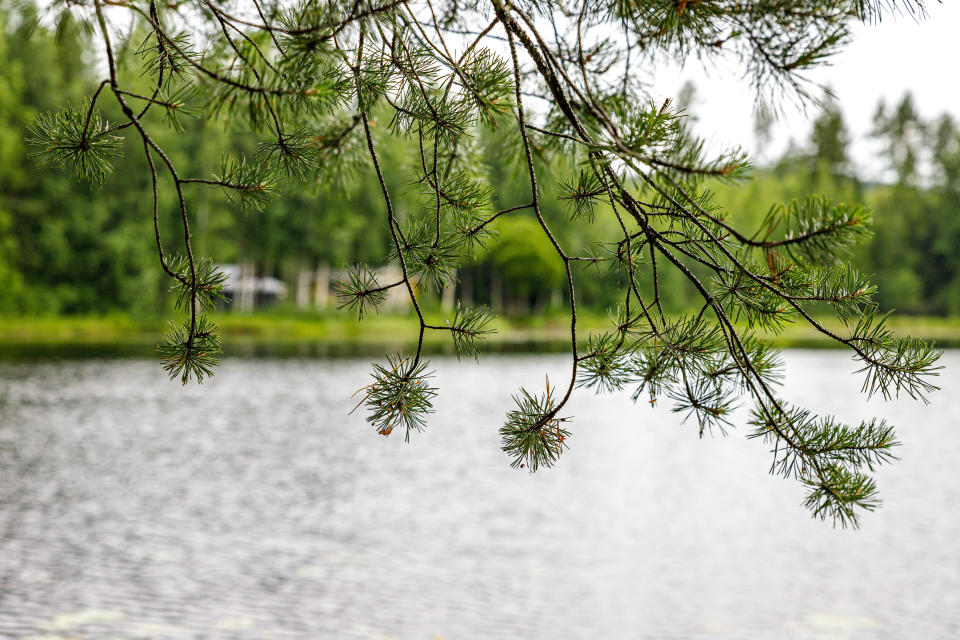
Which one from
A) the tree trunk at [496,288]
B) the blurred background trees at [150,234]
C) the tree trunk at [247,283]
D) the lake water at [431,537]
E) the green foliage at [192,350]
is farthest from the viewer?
the tree trunk at [496,288]

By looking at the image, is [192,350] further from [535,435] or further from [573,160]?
[573,160]

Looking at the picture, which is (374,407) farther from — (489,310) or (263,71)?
(263,71)

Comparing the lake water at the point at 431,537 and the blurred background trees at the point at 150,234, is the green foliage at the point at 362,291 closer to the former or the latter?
the lake water at the point at 431,537

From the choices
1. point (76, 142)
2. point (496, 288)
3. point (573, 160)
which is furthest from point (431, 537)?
point (496, 288)

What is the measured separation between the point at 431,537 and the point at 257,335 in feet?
111

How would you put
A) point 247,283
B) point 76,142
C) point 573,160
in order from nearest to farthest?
point 76,142 < point 573,160 < point 247,283

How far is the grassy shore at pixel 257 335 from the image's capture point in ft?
114

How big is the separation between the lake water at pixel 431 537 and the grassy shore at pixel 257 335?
1628 centimetres

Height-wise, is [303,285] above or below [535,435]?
above

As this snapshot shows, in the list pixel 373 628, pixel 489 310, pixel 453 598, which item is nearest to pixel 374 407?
pixel 489 310

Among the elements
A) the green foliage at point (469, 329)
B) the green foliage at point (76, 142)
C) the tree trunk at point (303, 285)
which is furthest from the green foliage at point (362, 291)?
the tree trunk at point (303, 285)

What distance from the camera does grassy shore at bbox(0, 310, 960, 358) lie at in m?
34.7

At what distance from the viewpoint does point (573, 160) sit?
268 cm

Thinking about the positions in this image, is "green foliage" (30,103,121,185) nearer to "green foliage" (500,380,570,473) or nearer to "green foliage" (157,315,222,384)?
"green foliage" (157,315,222,384)
